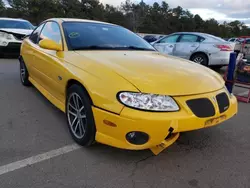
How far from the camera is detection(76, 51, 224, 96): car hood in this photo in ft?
7.64

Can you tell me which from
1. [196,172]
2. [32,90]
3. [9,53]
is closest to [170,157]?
[196,172]

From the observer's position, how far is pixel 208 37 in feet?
26.6

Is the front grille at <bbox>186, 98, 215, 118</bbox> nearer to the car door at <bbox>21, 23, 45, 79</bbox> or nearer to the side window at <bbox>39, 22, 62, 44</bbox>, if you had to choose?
the side window at <bbox>39, 22, 62, 44</bbox>

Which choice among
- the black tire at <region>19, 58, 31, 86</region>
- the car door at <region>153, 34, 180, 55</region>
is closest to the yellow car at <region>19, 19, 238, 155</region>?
the black tire at <region>19, 58, 31, 86</region>

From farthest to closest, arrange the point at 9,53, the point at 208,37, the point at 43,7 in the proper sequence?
1. the point at 43,7
2. the point at 9,53
3. the point at 208,37

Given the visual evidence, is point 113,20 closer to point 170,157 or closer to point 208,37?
point 208,37

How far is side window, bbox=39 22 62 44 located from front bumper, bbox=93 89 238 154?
156 cm

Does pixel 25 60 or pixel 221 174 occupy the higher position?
pixel 25 60

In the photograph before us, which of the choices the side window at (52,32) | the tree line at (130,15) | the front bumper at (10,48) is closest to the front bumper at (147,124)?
the side window at (52,32)

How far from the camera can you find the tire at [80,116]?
2.47m

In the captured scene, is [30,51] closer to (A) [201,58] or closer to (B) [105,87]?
(B) [105,87]

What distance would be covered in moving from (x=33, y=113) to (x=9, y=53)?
620cm

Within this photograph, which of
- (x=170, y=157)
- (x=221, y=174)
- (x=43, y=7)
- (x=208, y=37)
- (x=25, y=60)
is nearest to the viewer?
(x=221, y=174)

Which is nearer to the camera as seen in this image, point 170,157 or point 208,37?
point 170,157
